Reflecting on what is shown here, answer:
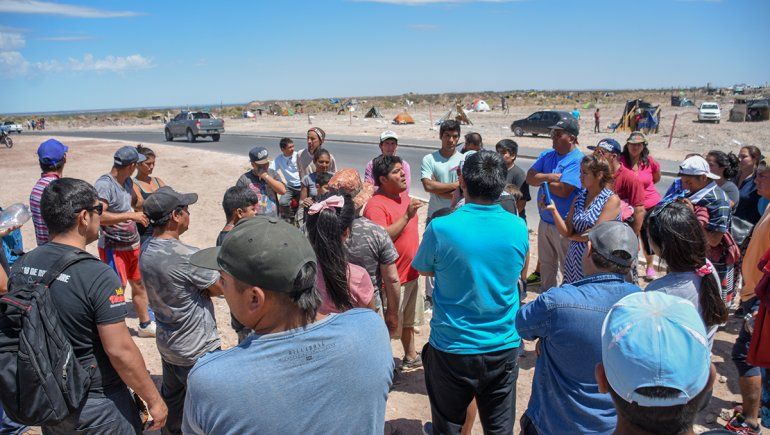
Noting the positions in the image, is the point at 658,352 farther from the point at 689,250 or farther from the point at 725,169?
the point at 725,169

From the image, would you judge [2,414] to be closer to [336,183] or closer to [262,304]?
[336,183]

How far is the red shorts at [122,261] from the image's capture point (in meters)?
5.13

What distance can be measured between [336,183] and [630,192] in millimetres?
3183

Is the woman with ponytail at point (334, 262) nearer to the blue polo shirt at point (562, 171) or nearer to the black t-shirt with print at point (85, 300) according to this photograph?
the black t-shirt with print at point (85, 300)

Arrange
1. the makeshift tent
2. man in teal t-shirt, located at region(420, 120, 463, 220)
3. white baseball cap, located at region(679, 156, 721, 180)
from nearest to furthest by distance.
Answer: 1. white baseball cap, located at region(679, 156, 721, 180)
2. man in teal t-shirt, located at region(420, 120, 463, 220)
3. the makeshift tent

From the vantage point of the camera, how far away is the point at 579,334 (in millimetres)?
2152

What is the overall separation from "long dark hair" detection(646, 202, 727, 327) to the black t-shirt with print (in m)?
2.83

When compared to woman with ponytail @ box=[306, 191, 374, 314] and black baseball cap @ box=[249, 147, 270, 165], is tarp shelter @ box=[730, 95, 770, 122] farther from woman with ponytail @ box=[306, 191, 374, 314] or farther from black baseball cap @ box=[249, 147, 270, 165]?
woman with ponytail @ box=[306, 191, 374, 314]

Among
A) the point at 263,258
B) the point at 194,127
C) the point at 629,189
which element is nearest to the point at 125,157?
the point at 263,258

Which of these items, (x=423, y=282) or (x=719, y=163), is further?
(x=423, y=282)

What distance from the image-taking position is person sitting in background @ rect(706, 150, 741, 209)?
5.13 meters

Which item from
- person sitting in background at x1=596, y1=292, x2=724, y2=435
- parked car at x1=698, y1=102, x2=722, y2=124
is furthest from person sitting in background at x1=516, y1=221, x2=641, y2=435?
parked car at x1=698, y1=102, x2=722, y2=124

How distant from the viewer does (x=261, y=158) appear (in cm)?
635

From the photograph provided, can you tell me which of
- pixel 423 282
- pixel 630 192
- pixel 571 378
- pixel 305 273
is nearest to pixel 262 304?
pixel 305 273
